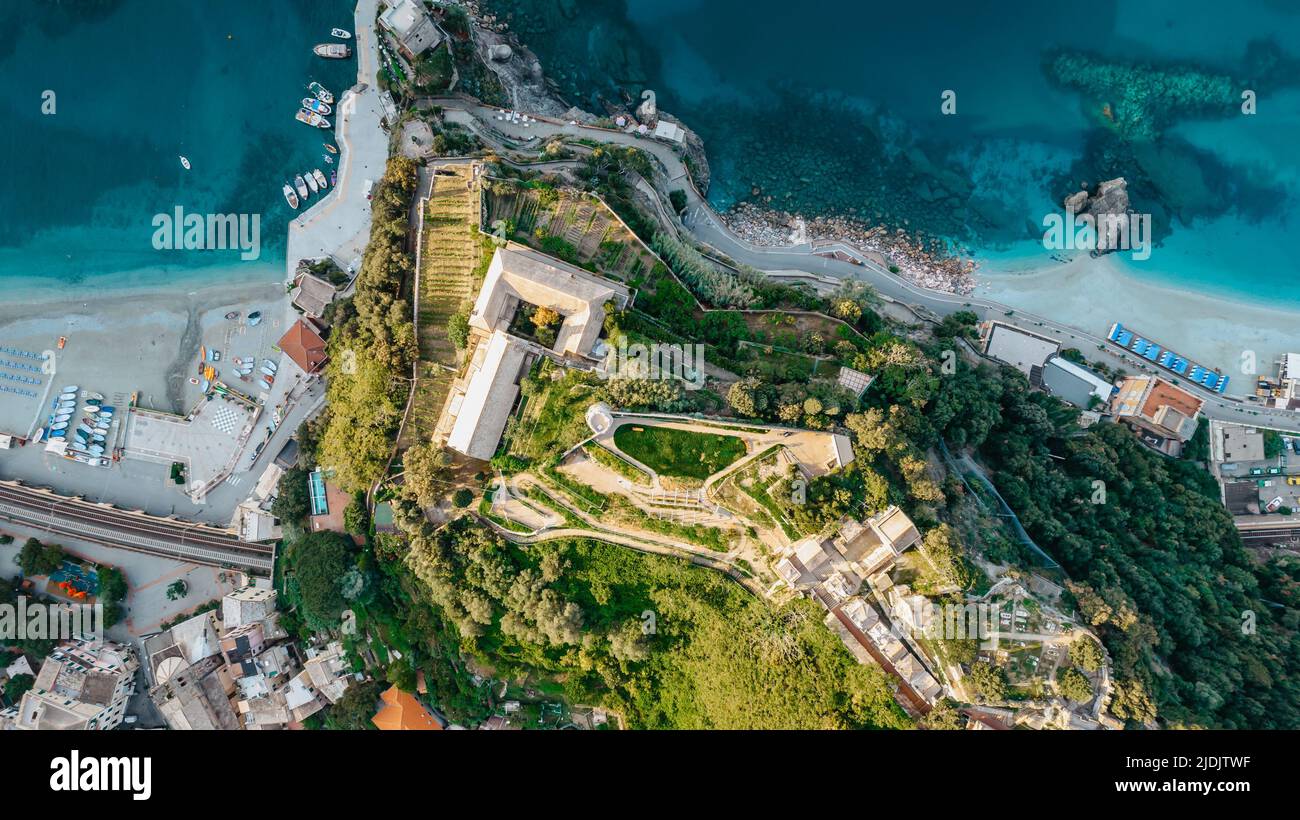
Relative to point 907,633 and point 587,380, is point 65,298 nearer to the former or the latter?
point 587,380

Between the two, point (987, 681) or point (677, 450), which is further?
point (677, 450)

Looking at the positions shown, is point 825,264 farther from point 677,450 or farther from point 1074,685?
point 1074,685

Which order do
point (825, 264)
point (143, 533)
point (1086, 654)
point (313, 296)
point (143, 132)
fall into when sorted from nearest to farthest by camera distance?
point (1086, 654) < point (143, 533) < point (313, 296) < point (143, 132) < point (825, 264)

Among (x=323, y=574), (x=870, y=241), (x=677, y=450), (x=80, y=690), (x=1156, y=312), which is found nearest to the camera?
(x=677, y=450)

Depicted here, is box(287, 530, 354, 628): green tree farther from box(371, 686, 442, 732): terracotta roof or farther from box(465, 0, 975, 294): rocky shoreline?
box(465, 0, 975, 294): rocky shoreline

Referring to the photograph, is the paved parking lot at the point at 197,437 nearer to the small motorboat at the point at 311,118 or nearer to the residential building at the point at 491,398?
the residential building at the point at 491,398

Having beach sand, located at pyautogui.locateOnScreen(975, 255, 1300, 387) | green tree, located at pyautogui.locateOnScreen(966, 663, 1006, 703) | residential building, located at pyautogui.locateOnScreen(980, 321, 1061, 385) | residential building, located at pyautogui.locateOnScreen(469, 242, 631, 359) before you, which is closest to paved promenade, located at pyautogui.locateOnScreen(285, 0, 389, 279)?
residential building, located at pyautogui.locateOnScreen(469, 242, 631, 359)

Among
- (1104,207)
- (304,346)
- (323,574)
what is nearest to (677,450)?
(323,574)
